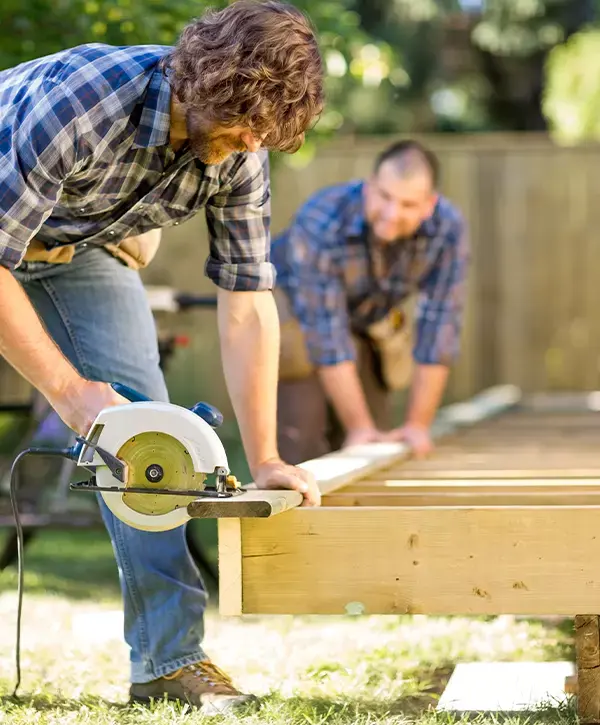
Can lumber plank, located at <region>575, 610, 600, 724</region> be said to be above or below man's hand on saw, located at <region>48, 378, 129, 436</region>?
below

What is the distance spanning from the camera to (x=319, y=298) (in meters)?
4.96

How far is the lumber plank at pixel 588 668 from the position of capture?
287cm

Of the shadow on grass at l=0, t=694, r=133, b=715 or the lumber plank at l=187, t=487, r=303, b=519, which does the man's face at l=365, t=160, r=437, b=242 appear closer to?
the shadow on grass at l=0, t=694, r=133, b=715

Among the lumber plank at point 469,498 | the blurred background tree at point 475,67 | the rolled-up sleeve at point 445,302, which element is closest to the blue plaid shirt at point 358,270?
the rolled-up sleeve at point 445,302

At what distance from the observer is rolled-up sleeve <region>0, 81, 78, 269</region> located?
2.50 metres

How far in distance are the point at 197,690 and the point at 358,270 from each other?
2409 millimetres

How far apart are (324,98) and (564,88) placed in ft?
40.2

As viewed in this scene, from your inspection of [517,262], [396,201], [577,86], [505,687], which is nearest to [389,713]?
[505,687]

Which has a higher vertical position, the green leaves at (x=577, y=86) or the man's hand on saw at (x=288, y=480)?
the green leaves at (x=577, y=86)

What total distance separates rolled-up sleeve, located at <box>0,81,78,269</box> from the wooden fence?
21.5ft

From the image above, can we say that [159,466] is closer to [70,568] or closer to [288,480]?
[288,480]

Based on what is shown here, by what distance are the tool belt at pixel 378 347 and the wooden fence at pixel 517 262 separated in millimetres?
3412

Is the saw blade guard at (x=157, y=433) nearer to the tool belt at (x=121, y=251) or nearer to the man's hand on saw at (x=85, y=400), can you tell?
the man's hand on saw at (x=85, y=400)

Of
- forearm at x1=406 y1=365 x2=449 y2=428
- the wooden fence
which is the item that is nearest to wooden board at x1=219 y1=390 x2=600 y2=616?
forearm at x1=406 y1=365 x2=449 y2=428
